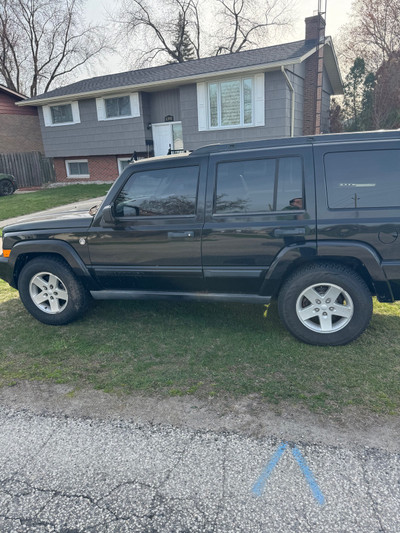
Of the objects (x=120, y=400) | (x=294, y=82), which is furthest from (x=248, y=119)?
(x=120, y=400)

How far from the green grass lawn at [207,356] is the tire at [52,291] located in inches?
6.2

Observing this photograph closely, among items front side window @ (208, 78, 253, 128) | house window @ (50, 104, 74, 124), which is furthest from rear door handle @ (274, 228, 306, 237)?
house window @ (50, 104, 74, 124)

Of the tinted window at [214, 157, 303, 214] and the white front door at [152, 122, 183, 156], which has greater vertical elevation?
the white front door at [152, 122, 183, 156]

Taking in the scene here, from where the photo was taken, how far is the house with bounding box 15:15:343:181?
49.5 feet

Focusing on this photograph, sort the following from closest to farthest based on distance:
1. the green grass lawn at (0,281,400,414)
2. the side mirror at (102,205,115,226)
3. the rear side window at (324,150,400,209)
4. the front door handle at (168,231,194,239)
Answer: the green grass lawn at (0,281,400,414) < the rear side window at (324,150,400,209) < the front door handle at (168,231,194,239) < the side mirror at (102,205,115,226)

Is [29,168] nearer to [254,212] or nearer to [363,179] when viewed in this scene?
[254,212]

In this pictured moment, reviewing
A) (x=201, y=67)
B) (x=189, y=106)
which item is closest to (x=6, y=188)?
(x=189, y=106)

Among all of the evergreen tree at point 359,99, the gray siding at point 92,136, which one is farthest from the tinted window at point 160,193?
the evergreen tree at point 359,99

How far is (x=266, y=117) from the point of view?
15.2m

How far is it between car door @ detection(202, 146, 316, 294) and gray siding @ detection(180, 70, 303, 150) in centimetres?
1216

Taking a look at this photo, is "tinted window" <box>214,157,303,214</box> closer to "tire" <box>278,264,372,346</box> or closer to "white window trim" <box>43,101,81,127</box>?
"tire" <box>278,264,372,346</box>

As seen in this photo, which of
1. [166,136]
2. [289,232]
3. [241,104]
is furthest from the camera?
[166,136]

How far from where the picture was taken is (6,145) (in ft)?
76.1

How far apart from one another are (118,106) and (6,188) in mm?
6313
